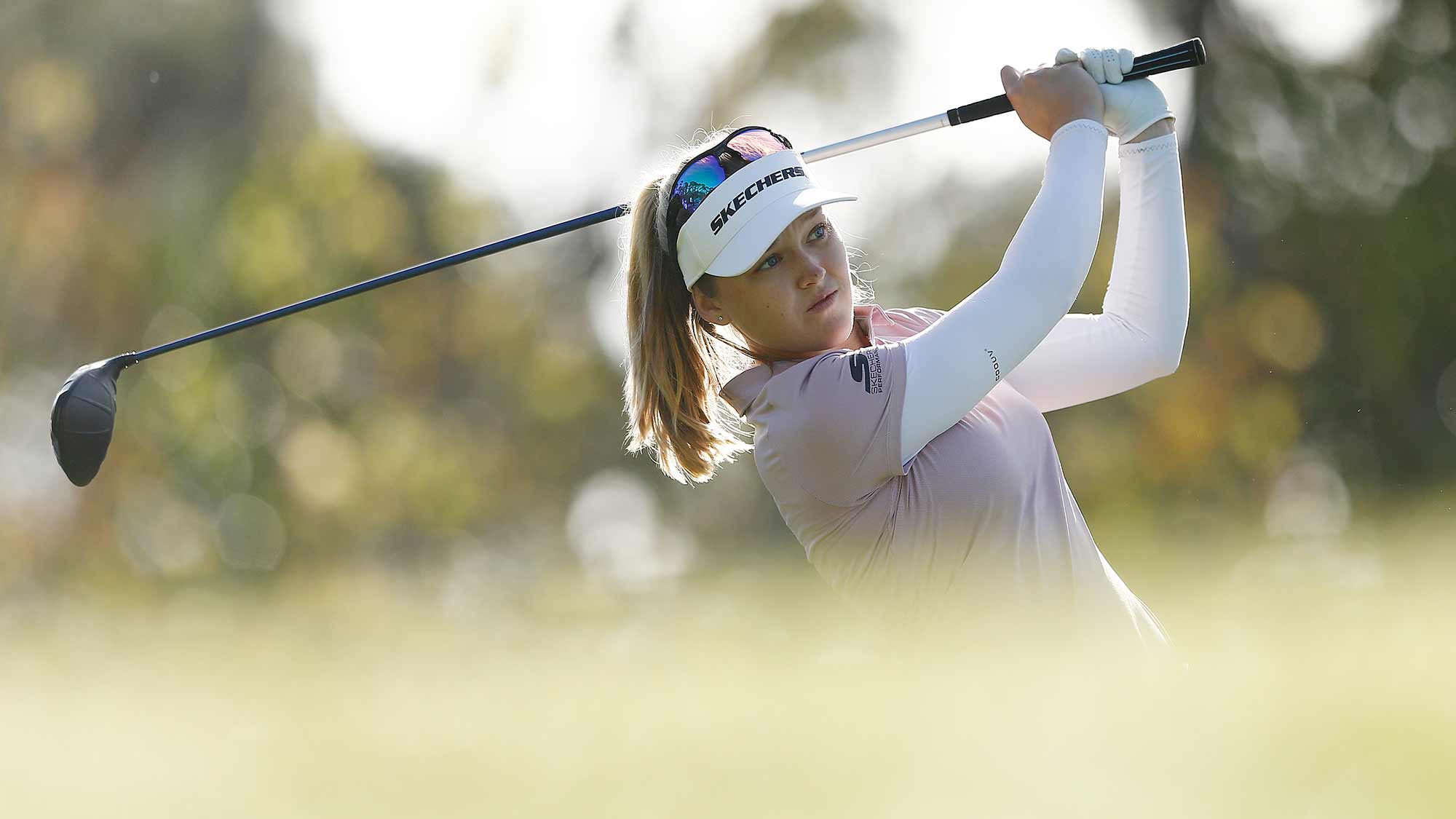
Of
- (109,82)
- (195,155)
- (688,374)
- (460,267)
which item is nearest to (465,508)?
(460,267)

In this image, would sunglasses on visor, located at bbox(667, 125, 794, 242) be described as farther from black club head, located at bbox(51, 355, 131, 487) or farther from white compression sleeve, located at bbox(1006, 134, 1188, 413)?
black club head, located at bbox(51, 355, 131, 487)

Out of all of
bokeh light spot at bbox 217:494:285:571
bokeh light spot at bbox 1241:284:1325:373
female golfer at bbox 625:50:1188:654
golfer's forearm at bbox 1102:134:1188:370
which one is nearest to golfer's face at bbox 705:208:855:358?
female golfer at bbox 625:50:1188:654

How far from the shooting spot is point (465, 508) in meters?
11.4

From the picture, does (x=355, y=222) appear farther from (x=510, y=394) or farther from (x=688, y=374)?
(x=688, y=374)

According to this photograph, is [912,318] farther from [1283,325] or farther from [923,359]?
[1283,325]

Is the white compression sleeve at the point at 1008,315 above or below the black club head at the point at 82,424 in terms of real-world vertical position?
below

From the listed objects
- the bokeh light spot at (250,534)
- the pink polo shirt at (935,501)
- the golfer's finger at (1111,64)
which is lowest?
the pink polo shirt at (935,501)

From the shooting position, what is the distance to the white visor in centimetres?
166

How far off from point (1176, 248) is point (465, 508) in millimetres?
10018

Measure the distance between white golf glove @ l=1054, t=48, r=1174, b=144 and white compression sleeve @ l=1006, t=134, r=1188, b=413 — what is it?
5 cm

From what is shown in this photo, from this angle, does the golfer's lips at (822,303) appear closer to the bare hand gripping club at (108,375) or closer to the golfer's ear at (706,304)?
the golfer's ear at (706,304)

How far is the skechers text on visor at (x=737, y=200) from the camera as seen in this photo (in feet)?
5.46

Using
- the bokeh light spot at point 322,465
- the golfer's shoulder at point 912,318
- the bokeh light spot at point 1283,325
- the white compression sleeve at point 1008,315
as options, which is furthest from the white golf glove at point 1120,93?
the bokeh light spot at point 322,465

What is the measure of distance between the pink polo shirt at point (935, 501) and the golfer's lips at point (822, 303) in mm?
78
